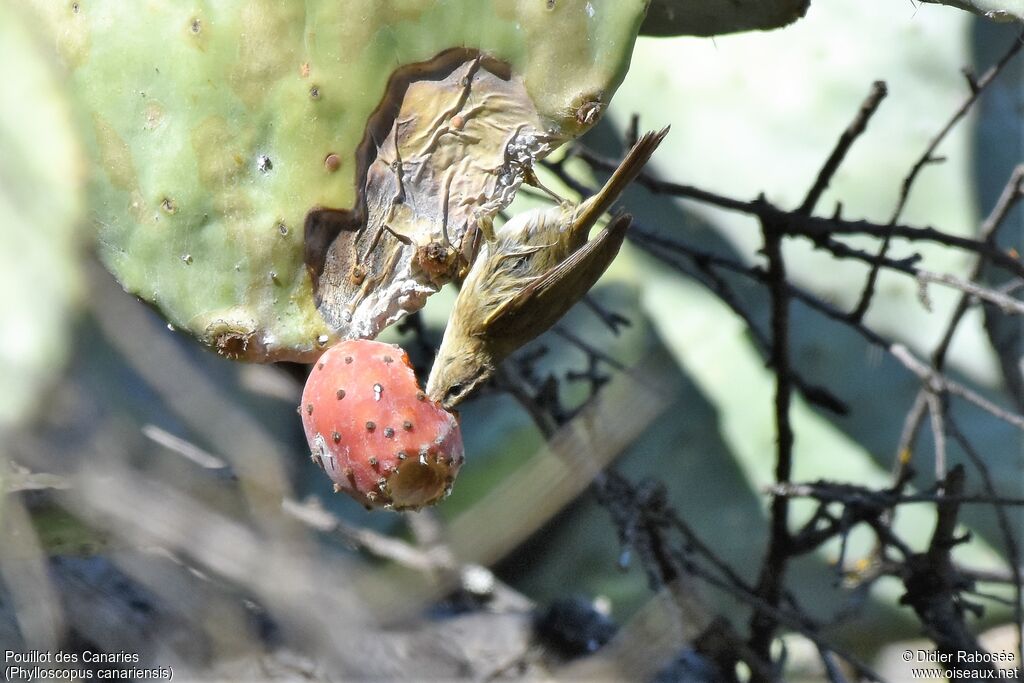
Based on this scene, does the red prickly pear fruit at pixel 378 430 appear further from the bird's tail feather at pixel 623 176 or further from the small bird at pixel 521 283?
the bird's tail feather at pixel 623 176

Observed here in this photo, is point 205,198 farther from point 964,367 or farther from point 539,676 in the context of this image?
point 964,367

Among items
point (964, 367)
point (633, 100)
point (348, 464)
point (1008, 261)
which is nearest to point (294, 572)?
point (348, 464)

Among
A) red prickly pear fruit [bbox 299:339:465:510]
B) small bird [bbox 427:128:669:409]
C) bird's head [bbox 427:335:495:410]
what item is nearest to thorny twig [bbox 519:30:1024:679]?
small bird [bbox 427:128:669:409]

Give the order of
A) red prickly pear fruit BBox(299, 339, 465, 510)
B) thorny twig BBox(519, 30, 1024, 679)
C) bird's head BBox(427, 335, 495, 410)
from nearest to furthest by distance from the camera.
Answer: red prickly pear fruit BBox(299, 339, 465, 510) → bird's head BBox(427, 335, 495, 410) → thorny twig BBox(519, 30, 1024, 679)

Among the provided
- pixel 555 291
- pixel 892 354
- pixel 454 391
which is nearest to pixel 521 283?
pixel 555 291

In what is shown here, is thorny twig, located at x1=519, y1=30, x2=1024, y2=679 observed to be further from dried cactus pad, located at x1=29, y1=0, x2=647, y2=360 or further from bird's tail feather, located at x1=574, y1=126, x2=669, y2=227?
dried cactus pad, located at x1=29, y1=0, x2=647, y2=360

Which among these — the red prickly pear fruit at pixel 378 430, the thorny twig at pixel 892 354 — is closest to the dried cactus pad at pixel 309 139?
the red prickly pear fruit at pixel 378 430
